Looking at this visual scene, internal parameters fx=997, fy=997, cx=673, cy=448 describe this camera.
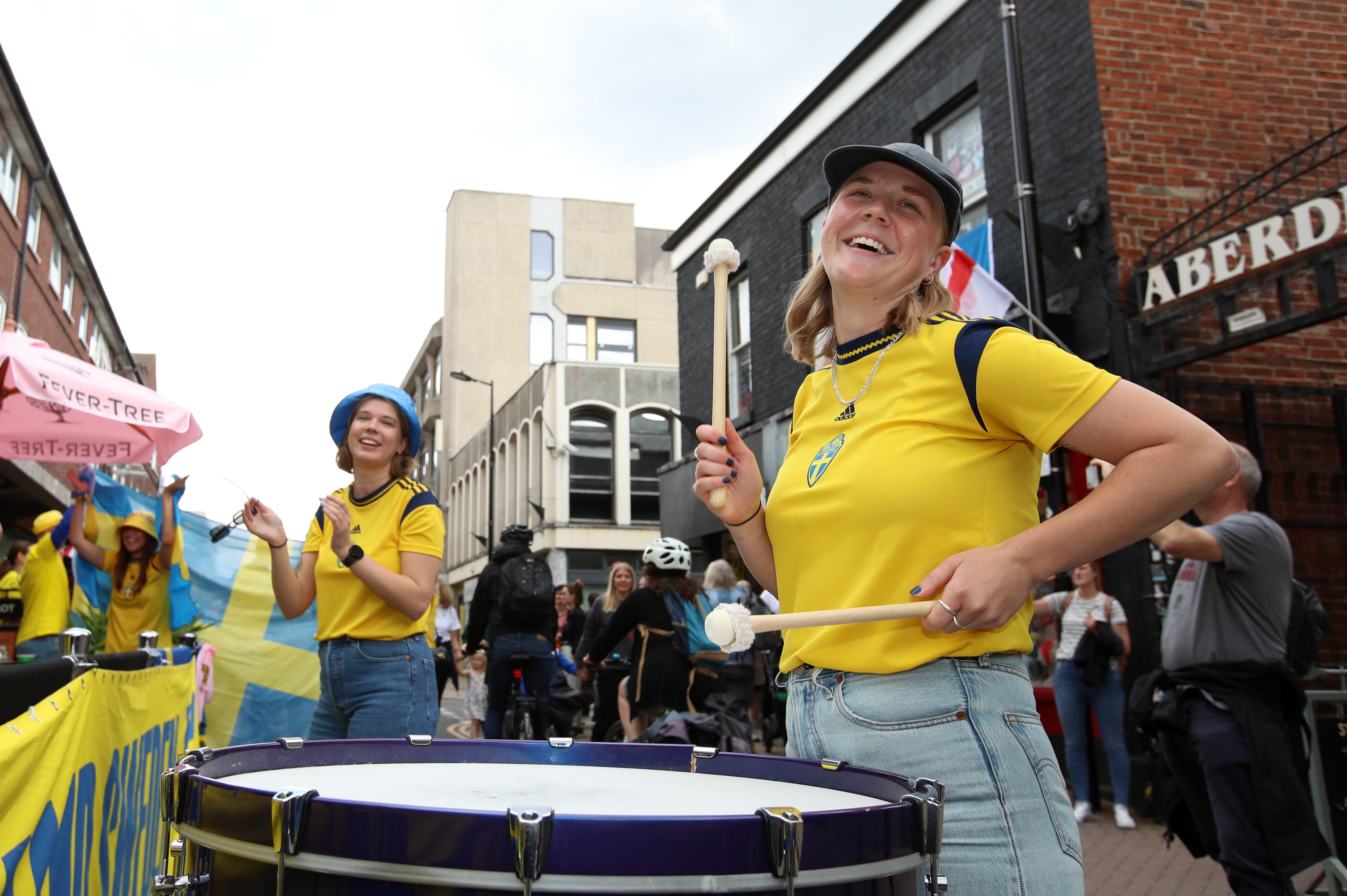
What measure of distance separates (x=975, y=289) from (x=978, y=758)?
739 cm

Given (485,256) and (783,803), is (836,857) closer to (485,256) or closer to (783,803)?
(783,803)

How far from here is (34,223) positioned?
21.6 meters

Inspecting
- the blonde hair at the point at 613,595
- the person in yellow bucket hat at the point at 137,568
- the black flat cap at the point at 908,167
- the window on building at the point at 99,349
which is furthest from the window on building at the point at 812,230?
the window on building at the point at 99,349

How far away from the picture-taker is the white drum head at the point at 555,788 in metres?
1.42

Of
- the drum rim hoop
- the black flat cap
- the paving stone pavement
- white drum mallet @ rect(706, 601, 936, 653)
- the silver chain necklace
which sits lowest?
the paving stone pavement

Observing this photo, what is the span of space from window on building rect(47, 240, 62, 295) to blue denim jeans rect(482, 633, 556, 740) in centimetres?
2035

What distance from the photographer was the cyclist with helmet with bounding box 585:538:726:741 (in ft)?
21.0

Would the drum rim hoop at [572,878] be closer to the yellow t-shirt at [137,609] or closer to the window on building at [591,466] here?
the yellow t-shirt at [137,609]

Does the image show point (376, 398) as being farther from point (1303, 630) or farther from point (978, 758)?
point (1303, 630)

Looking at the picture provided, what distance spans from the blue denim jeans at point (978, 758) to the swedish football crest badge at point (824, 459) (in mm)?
342

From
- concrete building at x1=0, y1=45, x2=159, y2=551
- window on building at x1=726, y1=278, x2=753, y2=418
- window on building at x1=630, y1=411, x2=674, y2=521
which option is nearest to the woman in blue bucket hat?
window on building at x1=726, y1=278, x2=753, y2=418

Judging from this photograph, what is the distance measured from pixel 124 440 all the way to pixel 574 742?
19.1 feet

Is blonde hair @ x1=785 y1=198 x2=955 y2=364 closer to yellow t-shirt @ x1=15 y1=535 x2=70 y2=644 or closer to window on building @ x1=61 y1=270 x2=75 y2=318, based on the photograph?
yellow t-shirt @ x1=15 y1=535 x2=70 y2=644

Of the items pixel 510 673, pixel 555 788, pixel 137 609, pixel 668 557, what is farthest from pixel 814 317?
pixel 510 673
